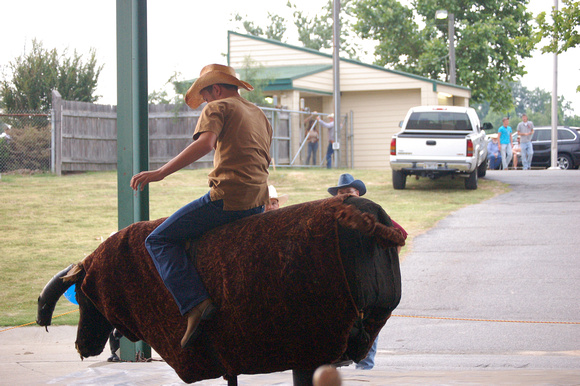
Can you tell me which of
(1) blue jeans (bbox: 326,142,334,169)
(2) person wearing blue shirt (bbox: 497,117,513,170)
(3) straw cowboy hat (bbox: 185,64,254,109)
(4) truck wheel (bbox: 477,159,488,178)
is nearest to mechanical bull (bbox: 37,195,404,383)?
(3) straw cowboy hat (bbox: 185,64,254,109)

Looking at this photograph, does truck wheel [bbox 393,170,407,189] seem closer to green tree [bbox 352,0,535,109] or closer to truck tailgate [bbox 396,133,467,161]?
truck tailgate [bbox 396,133,467,161]

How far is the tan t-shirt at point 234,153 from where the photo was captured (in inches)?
147

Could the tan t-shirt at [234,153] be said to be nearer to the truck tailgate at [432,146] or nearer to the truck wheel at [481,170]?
the truck tailgate at [432,146]

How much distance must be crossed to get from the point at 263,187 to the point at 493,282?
17.0 feet

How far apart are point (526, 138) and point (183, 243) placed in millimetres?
21606

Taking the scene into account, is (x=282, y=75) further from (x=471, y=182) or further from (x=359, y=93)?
(x=471, y=182)

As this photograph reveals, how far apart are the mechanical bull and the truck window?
1407 centimetres

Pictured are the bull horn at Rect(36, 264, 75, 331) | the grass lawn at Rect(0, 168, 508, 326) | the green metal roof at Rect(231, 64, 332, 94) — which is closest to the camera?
the bull horn at Rect(36, 264, 75, 331)

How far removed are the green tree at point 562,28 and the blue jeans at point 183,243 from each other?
1424 cm

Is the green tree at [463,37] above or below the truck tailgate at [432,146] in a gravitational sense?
above

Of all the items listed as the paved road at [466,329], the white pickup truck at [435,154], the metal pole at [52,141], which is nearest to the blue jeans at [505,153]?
the white pickup truck at [435,154]

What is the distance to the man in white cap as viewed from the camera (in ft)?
12.1

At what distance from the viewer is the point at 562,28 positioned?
52.0 feet

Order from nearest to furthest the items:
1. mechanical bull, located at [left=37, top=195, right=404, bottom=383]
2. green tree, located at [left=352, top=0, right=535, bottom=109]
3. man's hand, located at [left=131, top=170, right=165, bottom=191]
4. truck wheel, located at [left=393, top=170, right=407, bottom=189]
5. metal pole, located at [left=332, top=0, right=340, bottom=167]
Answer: mechanical bull, located at [left=37, top=195, right=404, bottom=383] < man's hand, located at [left=131, top=170, right=165, bottom=191] < truck wheel, located at [left=393, top=170, right=407, bottom=189] < metal pole, located at [left=332, top=0, right=340, bottom=167] < green tree, located at [left=352, top=0, right=535, bottom=109]
